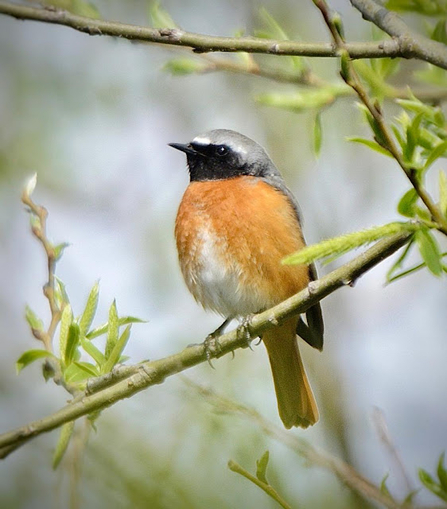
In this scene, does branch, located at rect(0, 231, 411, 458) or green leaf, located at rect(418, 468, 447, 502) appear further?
green leaf, located at rect(418, 468, 447, 502)

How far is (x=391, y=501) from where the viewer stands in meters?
2.85

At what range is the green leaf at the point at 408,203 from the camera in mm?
2125

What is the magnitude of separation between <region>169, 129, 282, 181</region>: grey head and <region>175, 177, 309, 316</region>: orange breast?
0.92ft

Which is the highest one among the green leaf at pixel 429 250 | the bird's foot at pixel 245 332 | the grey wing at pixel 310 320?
the grey wing at pixel 310 320

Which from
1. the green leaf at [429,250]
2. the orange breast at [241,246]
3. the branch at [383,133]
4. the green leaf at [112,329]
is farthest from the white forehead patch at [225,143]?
the green leaf at [429,250]

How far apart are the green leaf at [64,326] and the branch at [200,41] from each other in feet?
3.69

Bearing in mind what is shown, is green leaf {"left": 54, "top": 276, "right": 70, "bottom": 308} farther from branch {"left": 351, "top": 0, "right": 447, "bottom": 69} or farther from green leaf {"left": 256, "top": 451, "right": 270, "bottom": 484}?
branch {"left": 351, "top": 0, "right": 447, "bottom": 69}

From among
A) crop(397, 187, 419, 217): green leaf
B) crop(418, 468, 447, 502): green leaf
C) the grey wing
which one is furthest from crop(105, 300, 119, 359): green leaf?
the grey wing

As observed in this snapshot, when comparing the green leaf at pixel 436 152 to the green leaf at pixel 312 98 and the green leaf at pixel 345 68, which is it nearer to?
the green leaf at pixel 345 68

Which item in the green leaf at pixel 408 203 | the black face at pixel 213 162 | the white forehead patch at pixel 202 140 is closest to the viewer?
the green leaf at pixel 408 203

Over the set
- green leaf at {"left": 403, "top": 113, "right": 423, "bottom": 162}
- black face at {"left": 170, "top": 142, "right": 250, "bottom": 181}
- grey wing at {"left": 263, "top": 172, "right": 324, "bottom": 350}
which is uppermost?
black face at {"left": 170, "top": 142, "right": 250, "bottom": 181}

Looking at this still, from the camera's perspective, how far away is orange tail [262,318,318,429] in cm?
545

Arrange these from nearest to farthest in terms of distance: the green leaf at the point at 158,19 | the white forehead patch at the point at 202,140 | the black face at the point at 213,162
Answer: the green leaf at the point at 158,19 → the black face at the point at 213,162 → the white forehead patch at the point at 202,140

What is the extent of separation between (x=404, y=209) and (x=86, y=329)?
5.37 feet
